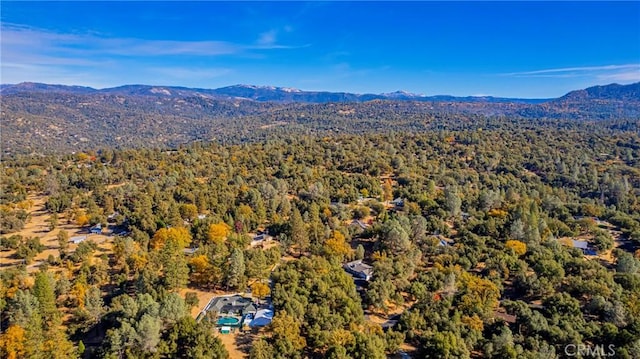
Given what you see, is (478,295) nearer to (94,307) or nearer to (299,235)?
(299,235)

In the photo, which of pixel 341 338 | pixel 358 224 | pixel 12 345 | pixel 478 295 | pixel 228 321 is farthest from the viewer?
pixel 358 224

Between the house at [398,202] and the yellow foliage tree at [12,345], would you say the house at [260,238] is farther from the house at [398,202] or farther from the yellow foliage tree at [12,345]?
the yellow foliage tree at [12,345]

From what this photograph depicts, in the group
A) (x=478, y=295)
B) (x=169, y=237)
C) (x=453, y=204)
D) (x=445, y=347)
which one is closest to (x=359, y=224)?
(x=453, y=204)

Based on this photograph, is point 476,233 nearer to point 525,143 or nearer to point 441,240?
point 441,240

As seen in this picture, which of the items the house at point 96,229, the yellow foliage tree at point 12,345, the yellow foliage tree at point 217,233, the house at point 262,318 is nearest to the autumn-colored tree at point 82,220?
the house at point 96,229

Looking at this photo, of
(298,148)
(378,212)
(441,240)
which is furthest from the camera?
(298,148)

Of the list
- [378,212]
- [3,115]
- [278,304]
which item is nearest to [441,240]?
[378,212]
